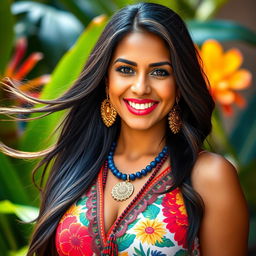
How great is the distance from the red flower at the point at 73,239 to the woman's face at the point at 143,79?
30cm

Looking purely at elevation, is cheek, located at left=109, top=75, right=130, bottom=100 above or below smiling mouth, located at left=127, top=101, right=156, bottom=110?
above

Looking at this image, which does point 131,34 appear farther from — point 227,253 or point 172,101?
point 227,253

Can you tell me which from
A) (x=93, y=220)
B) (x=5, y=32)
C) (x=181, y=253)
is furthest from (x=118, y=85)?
(x=5, y=32)

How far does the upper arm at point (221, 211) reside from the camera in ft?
6.16

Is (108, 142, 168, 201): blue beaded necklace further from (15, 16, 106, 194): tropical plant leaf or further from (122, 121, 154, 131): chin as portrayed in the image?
(15, 16, 106, 194): tropical plant leaf

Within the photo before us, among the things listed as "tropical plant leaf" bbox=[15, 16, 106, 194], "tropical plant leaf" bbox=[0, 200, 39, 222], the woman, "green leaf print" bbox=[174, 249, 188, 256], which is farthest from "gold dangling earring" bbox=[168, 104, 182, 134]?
"tropical plant leaf" bbox=[15, 16, 106, 194]

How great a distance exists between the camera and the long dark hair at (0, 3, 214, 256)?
1.90m

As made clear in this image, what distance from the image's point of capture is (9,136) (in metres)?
3.00

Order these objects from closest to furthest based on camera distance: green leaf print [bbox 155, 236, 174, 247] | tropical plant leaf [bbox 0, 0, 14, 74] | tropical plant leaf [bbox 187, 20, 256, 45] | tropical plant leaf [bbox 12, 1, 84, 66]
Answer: green leaf print [bbox 155, 236, 174, 247] < tropical plant leaf [bbox 0, 0, 14, 74] < tropical plant leaf [bbox 187, 20, 256, 45] < tropical plant leaf [bbox 12, 1, 84, 66]

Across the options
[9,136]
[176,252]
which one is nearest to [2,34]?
[9,136]

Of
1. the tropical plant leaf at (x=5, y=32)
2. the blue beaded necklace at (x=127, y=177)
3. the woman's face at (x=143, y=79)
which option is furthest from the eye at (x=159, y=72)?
the tropical plant leaf at (x=5, y=32)

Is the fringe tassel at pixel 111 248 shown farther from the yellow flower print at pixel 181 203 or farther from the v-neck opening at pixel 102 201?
the yellow flower print at pixel 181 203

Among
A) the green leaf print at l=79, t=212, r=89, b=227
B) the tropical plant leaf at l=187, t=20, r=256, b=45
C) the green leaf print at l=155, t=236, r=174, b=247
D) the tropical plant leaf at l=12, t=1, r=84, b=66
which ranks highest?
the tropical plant leaf at l=187, t=20, r=256, b=45

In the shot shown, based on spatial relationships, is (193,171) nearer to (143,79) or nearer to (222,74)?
(143,79)
